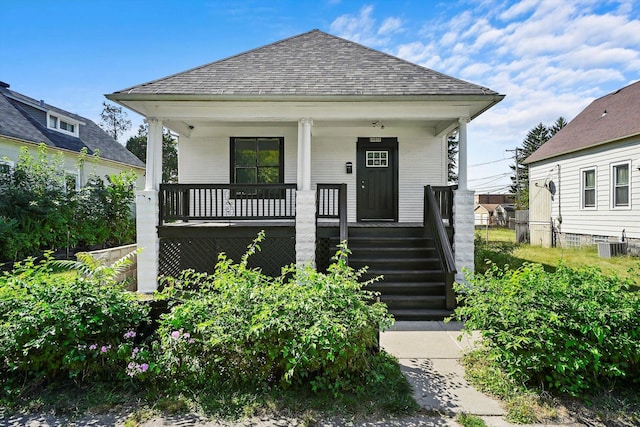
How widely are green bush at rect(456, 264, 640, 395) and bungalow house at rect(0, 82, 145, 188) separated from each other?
1356 cm

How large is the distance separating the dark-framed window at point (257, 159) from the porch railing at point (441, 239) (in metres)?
3.82

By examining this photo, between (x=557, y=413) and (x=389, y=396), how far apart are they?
51.3 inches

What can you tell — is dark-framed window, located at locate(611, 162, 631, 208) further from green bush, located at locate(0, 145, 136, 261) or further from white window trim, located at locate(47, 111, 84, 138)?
white window trim, located at locate(47, 111, 84, 138)

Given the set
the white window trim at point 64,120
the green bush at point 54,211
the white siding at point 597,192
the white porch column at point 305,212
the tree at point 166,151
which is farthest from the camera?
the tree at point 166,151

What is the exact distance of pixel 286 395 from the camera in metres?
2.97

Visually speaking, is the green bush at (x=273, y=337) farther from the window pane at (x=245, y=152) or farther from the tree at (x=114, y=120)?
the tree at (x=114, y=120)

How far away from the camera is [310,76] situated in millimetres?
7227

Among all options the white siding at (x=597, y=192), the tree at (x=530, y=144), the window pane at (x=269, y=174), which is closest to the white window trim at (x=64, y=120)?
the window pane at (x=269, y=174)

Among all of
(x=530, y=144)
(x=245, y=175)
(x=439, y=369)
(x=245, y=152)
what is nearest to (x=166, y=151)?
(x=245, y=152)

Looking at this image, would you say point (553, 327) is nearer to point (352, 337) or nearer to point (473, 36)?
point (352, 337)

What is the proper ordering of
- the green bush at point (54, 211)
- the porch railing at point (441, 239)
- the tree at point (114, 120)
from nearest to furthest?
the porch railing at point (441, 239) < the green bush at point (54, 211) < the tree at point (114, 120)

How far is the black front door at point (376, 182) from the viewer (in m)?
9.09

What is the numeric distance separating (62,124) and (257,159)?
13157 mm

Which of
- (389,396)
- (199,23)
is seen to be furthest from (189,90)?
(389,396)
